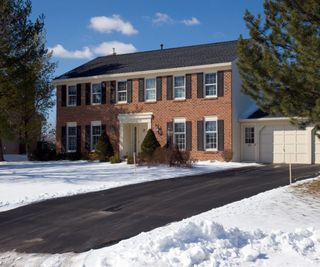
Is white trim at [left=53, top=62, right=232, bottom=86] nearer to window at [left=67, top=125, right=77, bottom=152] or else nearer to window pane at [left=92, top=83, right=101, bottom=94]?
window pane at [left=92, top=83, right=101, bottom=94]

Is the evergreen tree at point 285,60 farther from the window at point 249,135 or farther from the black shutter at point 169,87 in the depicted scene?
the black shutter at point 169,87

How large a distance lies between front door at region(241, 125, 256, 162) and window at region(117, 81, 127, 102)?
7.66 metres

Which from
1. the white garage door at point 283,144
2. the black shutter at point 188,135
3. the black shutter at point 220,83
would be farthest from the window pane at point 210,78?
the white garage door at point 283,144

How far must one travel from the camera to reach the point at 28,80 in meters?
28.6

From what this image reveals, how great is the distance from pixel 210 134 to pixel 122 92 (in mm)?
6475

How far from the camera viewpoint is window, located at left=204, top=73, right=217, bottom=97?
27750 millimetres

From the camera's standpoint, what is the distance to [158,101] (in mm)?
29469

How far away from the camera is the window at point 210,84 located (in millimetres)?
27750

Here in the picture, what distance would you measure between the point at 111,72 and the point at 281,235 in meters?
24.1

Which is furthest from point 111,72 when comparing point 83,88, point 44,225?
point 44,225

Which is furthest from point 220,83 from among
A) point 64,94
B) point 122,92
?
point 64,94

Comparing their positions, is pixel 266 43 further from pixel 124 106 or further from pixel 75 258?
pixel 124 106

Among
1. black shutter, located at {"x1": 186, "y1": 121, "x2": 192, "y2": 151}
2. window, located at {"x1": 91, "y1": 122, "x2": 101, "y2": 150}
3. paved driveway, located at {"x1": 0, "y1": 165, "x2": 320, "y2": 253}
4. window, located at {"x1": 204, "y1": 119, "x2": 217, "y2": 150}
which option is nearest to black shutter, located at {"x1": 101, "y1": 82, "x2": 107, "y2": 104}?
window, located at {"x1": 91, "y1": 122, "x2": 101, "y2": 150}

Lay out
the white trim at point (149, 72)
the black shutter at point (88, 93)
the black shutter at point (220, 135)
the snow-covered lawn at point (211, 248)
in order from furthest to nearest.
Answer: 1. the black shutter at point (88, 93)
2. the black shutter at point (220, 135)
3. the white trim at point (149, 72)
4. the snow-covered lawn at point (211, 248)
